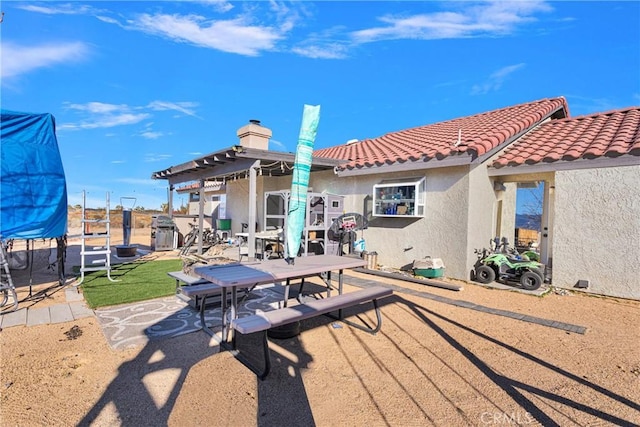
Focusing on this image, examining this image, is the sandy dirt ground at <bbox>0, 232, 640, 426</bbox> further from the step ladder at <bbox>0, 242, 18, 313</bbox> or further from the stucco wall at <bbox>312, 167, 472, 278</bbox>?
the stucco wall at <bbox>312, 167, 472, 278</bbox>

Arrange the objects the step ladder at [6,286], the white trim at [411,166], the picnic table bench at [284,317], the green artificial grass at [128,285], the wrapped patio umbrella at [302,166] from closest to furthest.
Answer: the picnic table bench at [284,317] → the wrapped patio umbrella at [302,166] → the step ladder at [6,286] → the green artificial grass at [128,285] → the white trim at [411,166]

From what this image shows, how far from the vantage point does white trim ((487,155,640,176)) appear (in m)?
6.03

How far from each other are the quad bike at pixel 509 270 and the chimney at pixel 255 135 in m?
7.09

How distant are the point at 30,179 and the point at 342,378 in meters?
6.44

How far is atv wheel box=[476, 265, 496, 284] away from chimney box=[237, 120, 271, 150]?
7242mm

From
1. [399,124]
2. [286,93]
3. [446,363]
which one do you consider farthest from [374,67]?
[446,363]

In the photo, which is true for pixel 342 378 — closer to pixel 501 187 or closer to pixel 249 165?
pixel 249 165

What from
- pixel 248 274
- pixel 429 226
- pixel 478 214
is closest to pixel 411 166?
pixel 429 226

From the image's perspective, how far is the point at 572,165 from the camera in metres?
6.59

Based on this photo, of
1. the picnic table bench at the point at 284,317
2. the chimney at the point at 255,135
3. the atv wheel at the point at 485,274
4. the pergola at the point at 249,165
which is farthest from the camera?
the chimney at the point at 255,135

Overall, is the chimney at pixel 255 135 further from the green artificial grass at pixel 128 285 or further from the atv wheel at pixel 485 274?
the atv wheel at pixel 485 274

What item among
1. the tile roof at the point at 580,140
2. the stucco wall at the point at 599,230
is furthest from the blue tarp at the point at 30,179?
the stucco wall at the point at 599,230

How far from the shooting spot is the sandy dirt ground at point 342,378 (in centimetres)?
251

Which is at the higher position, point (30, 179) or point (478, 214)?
point (30, 179)
